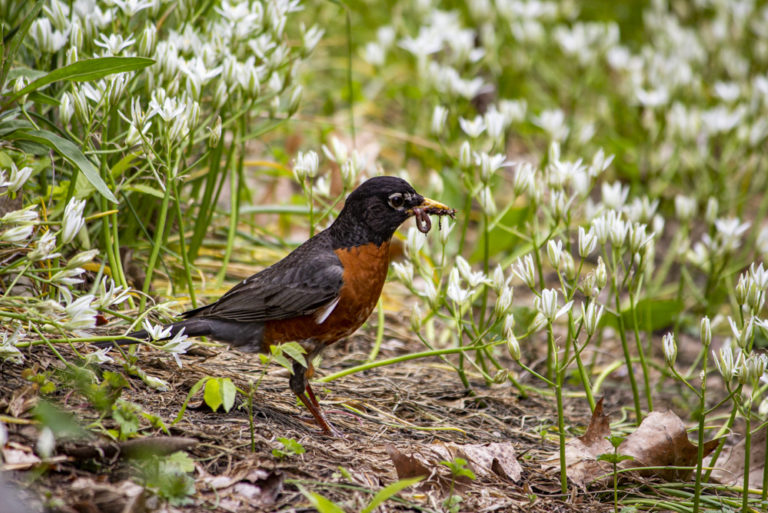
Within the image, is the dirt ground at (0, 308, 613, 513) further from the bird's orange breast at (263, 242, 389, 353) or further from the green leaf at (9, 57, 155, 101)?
the green leaf at (9, 57, 155, 101)

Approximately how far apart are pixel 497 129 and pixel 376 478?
1.92 metres

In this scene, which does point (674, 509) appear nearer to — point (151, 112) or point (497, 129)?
point (497, 129)

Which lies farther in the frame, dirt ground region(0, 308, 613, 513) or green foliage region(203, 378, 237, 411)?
green foliage region(203, 378, 237, 411)

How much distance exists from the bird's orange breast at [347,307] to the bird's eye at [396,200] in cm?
18

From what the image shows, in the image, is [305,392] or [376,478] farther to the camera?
[305,392]

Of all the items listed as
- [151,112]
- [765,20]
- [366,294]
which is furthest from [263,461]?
[765,20]

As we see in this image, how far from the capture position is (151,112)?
3.10 meters

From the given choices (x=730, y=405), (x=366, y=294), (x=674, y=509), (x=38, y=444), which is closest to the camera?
(x=38, y=444)

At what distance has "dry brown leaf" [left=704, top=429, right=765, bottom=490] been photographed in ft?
Answer: 11.1

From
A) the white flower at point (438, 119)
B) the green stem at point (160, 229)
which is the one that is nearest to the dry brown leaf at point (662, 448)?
the white flower at point (438, 119)

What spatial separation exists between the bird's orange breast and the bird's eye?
181mm

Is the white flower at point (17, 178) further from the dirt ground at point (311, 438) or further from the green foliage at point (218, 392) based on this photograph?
the green foliage at point (218, 392)

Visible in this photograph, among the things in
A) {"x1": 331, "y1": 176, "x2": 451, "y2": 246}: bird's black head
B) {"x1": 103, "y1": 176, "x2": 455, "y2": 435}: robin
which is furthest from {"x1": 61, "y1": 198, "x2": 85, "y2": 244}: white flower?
{"x1": 331, "y1": 176, "x2": 451, "y2": 246}: bird's black head

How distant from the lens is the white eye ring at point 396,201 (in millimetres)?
3381
